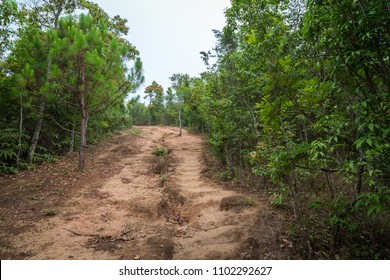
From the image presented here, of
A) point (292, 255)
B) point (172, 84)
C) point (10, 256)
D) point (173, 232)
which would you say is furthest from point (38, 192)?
point (172, 84)

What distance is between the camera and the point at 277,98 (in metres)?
3.52

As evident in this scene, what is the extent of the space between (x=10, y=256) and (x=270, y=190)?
643cm

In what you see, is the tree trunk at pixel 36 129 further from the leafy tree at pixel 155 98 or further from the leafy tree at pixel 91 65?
the leafy tree at pixel 155 98

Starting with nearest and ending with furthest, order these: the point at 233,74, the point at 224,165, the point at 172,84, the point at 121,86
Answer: the point at 233,74, the point at 121,86, the point at 224,165, the point at 172,84

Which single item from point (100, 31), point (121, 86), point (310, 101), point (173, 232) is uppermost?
point (100, 31)

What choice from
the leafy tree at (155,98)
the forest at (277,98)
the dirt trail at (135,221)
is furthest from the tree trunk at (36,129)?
the leafy tree at (155,98)

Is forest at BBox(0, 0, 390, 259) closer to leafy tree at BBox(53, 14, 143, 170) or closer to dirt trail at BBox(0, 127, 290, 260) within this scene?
leafy tree at BBox(53, 14, 143, 170)

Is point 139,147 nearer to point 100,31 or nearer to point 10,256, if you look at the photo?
point 100,31

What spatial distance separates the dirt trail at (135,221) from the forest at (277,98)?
988 millimetres

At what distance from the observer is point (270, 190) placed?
6973 millimetres

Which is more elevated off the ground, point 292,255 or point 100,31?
point 100,31

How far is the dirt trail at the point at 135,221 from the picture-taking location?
3.98 meters

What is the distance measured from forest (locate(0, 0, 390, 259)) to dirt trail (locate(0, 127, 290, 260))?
0.99 meters

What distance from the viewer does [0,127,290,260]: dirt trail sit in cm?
398
